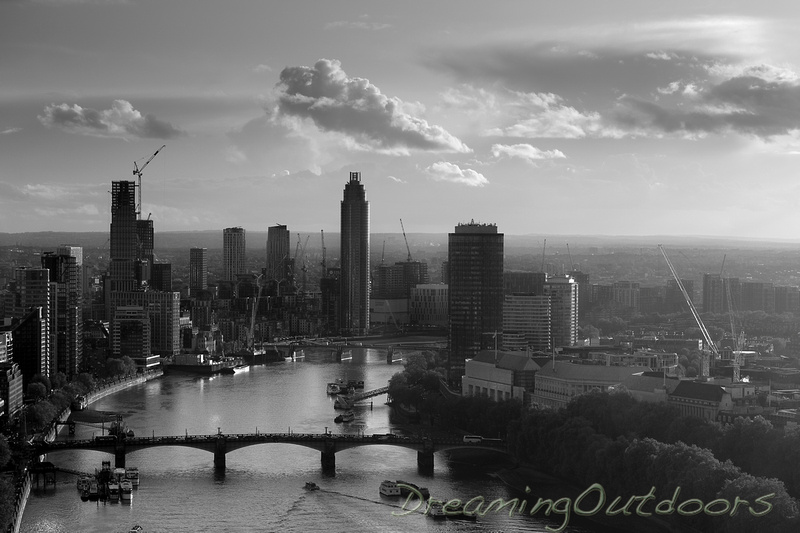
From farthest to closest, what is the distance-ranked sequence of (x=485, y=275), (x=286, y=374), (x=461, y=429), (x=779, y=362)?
(x=286, y=374) < (x=485, y=275) < (x=779, y=362) < (x=461, y=429)

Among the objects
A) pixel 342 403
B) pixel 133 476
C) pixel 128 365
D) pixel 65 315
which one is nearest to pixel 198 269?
pixel 128 365

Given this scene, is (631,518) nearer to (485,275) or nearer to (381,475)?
(381,475)

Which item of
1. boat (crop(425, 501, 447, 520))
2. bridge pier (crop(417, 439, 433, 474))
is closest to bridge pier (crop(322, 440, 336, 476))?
bridge pier (crop(417, 439, 433, 474))

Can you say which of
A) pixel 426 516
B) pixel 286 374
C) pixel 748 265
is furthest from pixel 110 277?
pixel 426 516

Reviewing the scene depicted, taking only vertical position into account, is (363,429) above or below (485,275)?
below

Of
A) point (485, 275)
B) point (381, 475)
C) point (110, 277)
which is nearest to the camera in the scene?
point (381, 475)

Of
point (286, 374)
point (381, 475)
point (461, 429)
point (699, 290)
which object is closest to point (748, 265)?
point (699, 290)

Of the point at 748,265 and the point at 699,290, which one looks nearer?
the point at 699,290

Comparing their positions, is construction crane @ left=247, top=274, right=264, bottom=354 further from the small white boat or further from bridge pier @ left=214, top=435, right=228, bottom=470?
the small white boat
